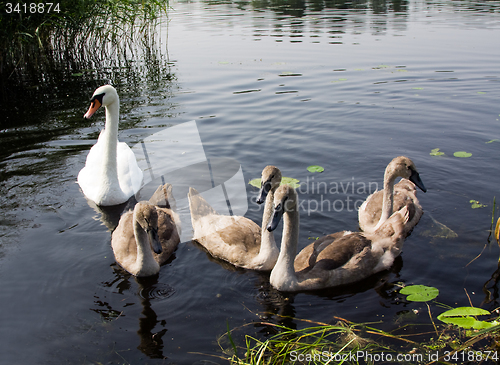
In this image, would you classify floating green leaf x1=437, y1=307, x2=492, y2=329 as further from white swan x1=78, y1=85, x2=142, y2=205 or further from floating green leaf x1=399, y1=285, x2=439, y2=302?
white swan x1=78, y1=85, x2=142, y2=205

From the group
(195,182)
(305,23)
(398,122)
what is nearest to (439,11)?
(305,23)

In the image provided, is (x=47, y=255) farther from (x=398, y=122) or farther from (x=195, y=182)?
(x=398, y=122)

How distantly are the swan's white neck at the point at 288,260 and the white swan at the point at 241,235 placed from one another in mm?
374

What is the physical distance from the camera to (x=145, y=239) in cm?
593

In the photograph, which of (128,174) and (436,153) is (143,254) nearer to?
(128,174)

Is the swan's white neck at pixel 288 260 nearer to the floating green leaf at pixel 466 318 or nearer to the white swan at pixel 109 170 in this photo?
the floating green leaf at pixel 466 318

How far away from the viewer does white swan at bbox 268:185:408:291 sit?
5.62 m

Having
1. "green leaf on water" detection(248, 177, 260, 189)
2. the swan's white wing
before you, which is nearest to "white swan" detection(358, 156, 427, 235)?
"green leaf on water" detection(248, 177, 260, 189)

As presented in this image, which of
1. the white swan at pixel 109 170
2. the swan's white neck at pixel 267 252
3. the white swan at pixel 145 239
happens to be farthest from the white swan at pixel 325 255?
the white swan at pixel 109 170

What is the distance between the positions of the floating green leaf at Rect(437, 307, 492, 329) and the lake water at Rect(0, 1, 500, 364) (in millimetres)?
296

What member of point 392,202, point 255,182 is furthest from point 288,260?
point 255,182

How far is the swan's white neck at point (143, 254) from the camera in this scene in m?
5.89

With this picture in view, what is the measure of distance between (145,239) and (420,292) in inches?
141

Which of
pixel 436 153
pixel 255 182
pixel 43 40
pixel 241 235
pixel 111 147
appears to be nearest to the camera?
pixel 241 235
